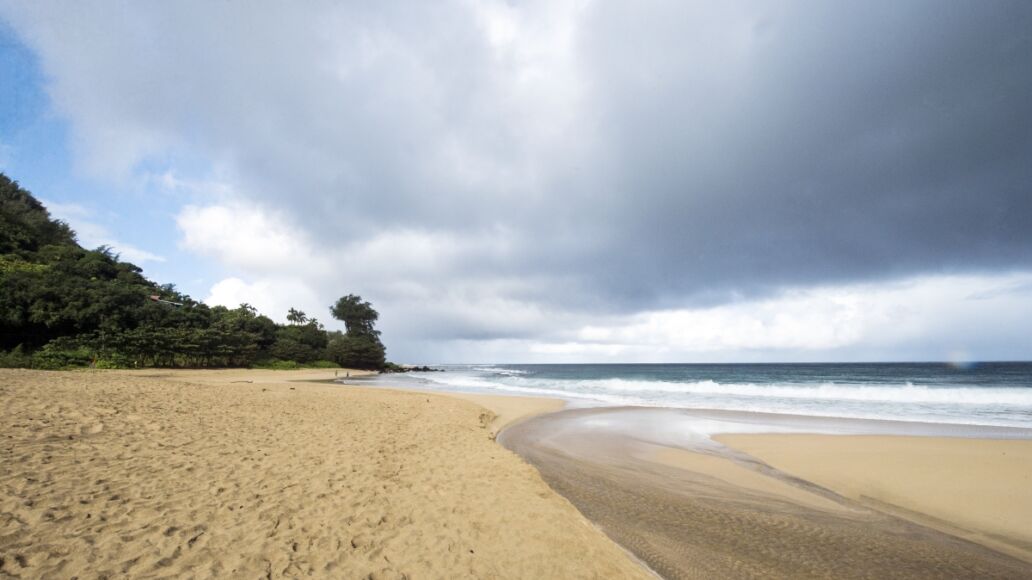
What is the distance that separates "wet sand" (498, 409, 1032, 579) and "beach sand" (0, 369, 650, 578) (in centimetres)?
104

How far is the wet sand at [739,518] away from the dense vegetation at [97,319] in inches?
1482

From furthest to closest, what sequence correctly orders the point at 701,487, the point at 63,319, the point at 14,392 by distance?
Answer: the point at 63,319, the point at 14,392, the point at 701,487

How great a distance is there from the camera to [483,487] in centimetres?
739

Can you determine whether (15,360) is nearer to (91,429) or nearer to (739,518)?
(91,429)

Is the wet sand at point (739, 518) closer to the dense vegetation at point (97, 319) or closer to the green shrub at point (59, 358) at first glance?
the green shrub at point (59, 358)

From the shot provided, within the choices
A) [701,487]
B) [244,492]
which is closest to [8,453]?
[244,492]

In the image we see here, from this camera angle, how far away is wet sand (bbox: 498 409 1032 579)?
5.61 metres

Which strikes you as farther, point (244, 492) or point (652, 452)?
point (652, 452)

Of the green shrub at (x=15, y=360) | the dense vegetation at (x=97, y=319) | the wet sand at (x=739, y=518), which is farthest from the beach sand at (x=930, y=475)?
the dense vegetation at (x=97, y=319)

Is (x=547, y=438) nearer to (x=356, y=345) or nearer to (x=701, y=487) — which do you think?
(x=701, y=487)

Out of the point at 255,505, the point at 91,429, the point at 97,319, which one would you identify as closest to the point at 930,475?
the point at 255,505

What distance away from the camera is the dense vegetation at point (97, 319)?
30.5 meters

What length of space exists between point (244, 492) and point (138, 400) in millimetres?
9098

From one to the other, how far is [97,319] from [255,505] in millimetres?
46135
